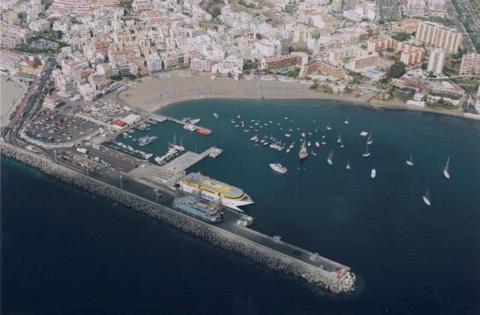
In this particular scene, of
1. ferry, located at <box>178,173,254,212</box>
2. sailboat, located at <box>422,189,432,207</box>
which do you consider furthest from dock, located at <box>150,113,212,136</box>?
sailboat, located at <box>422,189,432,207</box>

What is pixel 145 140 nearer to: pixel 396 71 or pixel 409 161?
pixel 409 161

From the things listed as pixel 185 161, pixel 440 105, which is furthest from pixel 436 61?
pixel 185 161

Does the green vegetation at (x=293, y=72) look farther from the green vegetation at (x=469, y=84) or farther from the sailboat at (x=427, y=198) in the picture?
the sailboat at (x=427, y=198)

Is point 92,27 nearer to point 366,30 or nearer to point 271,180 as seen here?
point 366,30

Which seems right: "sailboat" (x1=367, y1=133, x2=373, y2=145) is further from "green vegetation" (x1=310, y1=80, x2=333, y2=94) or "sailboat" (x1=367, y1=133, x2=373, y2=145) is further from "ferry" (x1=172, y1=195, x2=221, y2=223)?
"ferry" (x1=172, y1=195, x2=221, y2=223)

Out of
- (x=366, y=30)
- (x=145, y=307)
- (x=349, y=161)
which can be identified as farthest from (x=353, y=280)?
(x=366, y=30)

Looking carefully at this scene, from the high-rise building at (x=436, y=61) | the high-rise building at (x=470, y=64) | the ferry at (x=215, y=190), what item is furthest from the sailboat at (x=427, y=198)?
the high-rise building at (x=470, y=64)

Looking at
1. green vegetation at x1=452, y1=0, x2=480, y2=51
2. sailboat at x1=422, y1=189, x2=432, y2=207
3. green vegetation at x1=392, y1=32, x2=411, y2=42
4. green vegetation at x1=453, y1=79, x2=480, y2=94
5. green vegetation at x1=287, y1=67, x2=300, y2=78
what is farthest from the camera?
green vegetation at x1=452, y1=0, x2=480, y2=51

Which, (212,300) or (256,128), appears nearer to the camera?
(212,300)
